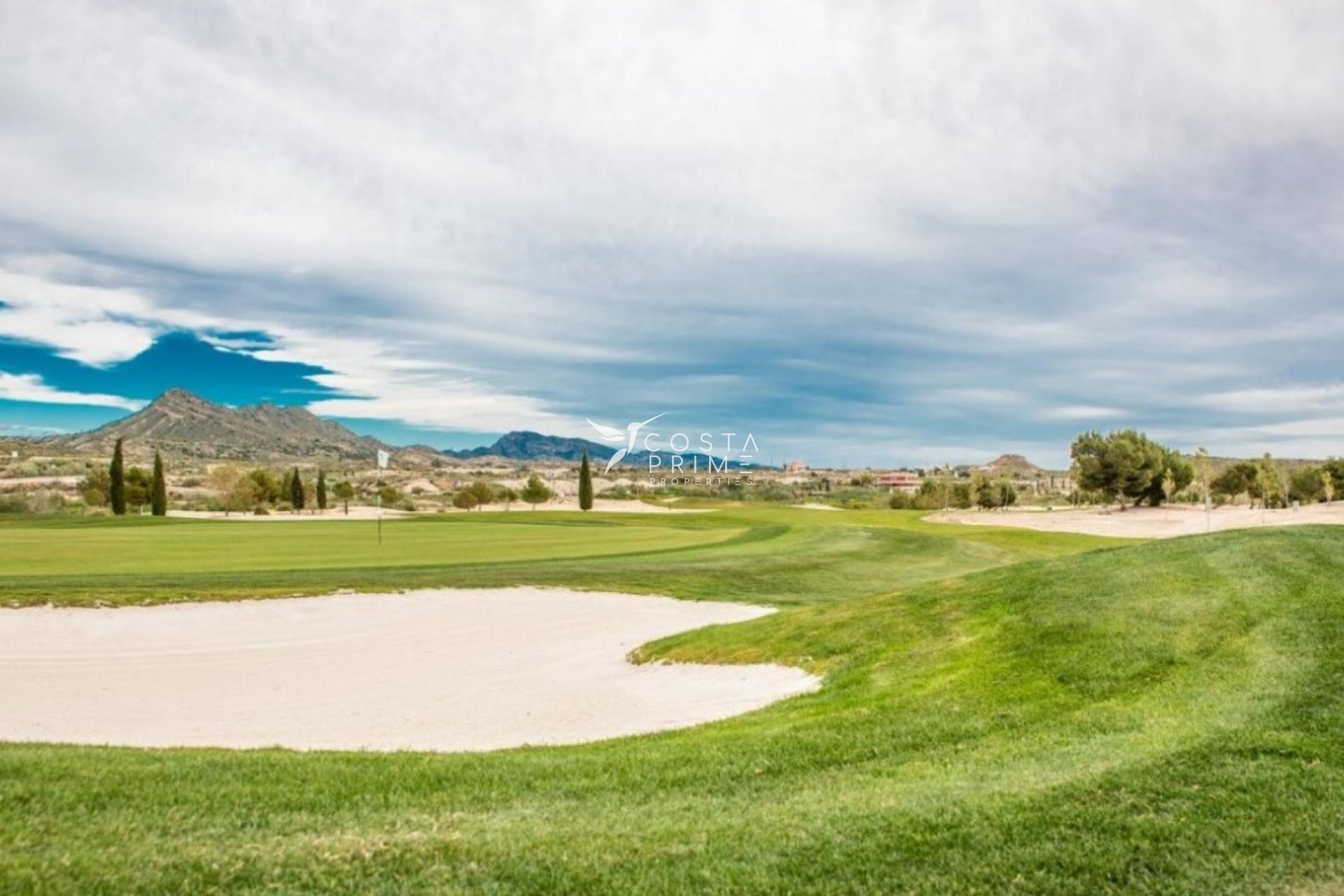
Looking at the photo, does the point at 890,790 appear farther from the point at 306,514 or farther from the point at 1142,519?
the point at 306,514

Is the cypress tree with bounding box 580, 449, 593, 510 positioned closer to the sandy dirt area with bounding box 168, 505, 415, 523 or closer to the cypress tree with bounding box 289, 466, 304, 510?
the sandy dirt area with bounding box 168, 505, 415, 523

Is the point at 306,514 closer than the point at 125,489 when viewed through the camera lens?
No

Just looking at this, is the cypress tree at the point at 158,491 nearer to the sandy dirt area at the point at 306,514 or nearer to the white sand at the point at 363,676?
the sandy dirt area at the point at 306,514

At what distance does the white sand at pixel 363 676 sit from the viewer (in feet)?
45.5

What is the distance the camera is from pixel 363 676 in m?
18.1

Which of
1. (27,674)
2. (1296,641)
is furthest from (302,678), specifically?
(1296,641)

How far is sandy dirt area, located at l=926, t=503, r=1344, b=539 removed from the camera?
178 ft

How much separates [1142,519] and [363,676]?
6041 centimetres

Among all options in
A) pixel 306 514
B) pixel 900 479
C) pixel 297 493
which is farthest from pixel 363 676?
pixel 900 479

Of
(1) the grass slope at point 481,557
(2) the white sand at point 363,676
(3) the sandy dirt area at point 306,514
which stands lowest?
(2) the white sand at point 363,676

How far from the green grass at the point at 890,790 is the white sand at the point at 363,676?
273cm

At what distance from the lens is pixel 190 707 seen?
15.6m

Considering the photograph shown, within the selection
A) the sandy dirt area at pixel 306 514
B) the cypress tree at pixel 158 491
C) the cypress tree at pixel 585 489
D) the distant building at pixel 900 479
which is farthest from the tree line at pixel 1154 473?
the cypress tree at pixel 158 491

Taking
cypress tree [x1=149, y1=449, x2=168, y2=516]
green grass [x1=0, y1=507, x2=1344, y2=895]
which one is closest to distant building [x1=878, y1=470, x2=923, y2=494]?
cypress tree [x1=149, y1=449, x2=168, y2=516]
